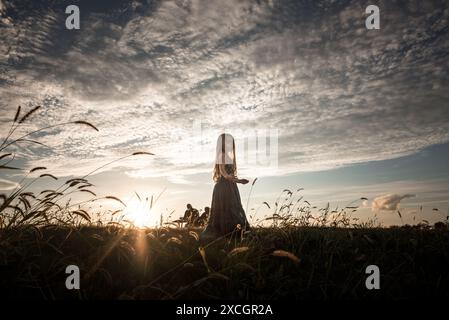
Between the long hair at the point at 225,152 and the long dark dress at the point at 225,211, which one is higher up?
the long hair at the point at 225,152

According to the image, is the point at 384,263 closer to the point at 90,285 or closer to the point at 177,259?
the point at 177,259

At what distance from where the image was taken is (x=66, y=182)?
3.62 metres

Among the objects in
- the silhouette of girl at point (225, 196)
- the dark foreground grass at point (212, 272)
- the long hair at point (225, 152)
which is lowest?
the dark foreground grass at point (212, 272)

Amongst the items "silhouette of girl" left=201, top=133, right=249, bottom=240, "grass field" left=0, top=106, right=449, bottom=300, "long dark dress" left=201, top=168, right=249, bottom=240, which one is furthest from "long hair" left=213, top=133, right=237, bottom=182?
"grass field" left=0, top=106, right=449, bottom=300

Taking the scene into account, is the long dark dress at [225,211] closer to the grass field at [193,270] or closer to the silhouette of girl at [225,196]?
the silhouette of girl at [225,196]

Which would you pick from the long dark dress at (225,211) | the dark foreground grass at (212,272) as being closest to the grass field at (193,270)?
the dark foreground grass at (212,272)

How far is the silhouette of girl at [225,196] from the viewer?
712 cm

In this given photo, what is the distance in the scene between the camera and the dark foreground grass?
322 cm

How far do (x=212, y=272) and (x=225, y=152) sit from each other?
453 centimetres

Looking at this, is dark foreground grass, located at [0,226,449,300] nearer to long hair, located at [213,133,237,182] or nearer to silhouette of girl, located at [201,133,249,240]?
silhouette of girl, located at [201,133,249,240]

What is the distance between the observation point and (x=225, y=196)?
24.4ft

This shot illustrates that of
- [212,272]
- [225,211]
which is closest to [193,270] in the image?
[212,272]
